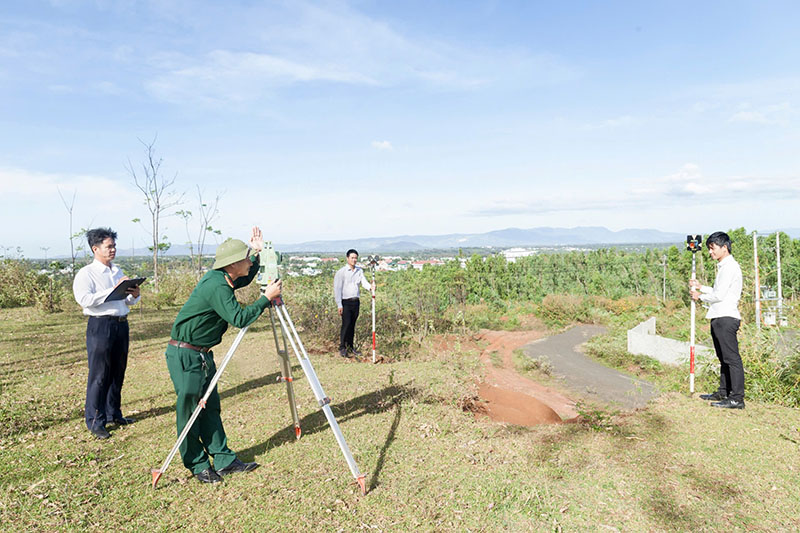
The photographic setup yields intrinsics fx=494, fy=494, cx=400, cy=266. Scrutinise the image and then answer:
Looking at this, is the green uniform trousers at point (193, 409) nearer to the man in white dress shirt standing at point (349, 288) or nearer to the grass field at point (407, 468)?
the grass field at point (407, 468)

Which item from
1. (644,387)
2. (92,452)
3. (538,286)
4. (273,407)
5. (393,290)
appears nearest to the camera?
(92,452)

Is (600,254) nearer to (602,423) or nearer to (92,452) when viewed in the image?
(602,423)

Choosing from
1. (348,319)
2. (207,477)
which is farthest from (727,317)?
(348,319)

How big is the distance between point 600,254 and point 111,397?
27254 millimetres

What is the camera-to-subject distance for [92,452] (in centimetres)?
459

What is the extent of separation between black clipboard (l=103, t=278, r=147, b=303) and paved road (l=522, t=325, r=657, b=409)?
245 inches

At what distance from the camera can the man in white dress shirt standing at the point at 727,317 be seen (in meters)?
5.55

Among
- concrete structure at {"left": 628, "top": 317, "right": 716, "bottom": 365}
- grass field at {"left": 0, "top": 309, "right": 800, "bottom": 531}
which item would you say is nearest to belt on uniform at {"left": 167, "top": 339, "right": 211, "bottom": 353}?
grass field at {"left": 0, "top": 309, "right": 800, "bottom": 531}

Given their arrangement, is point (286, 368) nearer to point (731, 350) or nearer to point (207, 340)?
point (207, 340)

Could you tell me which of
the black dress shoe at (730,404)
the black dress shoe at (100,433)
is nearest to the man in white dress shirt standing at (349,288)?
the black dress shoe at (100,433)

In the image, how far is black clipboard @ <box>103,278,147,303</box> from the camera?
4824mm

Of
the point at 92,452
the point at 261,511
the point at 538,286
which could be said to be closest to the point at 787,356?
the point at 261,511

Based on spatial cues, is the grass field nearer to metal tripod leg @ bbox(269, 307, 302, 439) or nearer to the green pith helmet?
metal tripod leg @ bbox(269, 307, 302, 439)

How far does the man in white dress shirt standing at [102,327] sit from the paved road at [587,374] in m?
6.34
